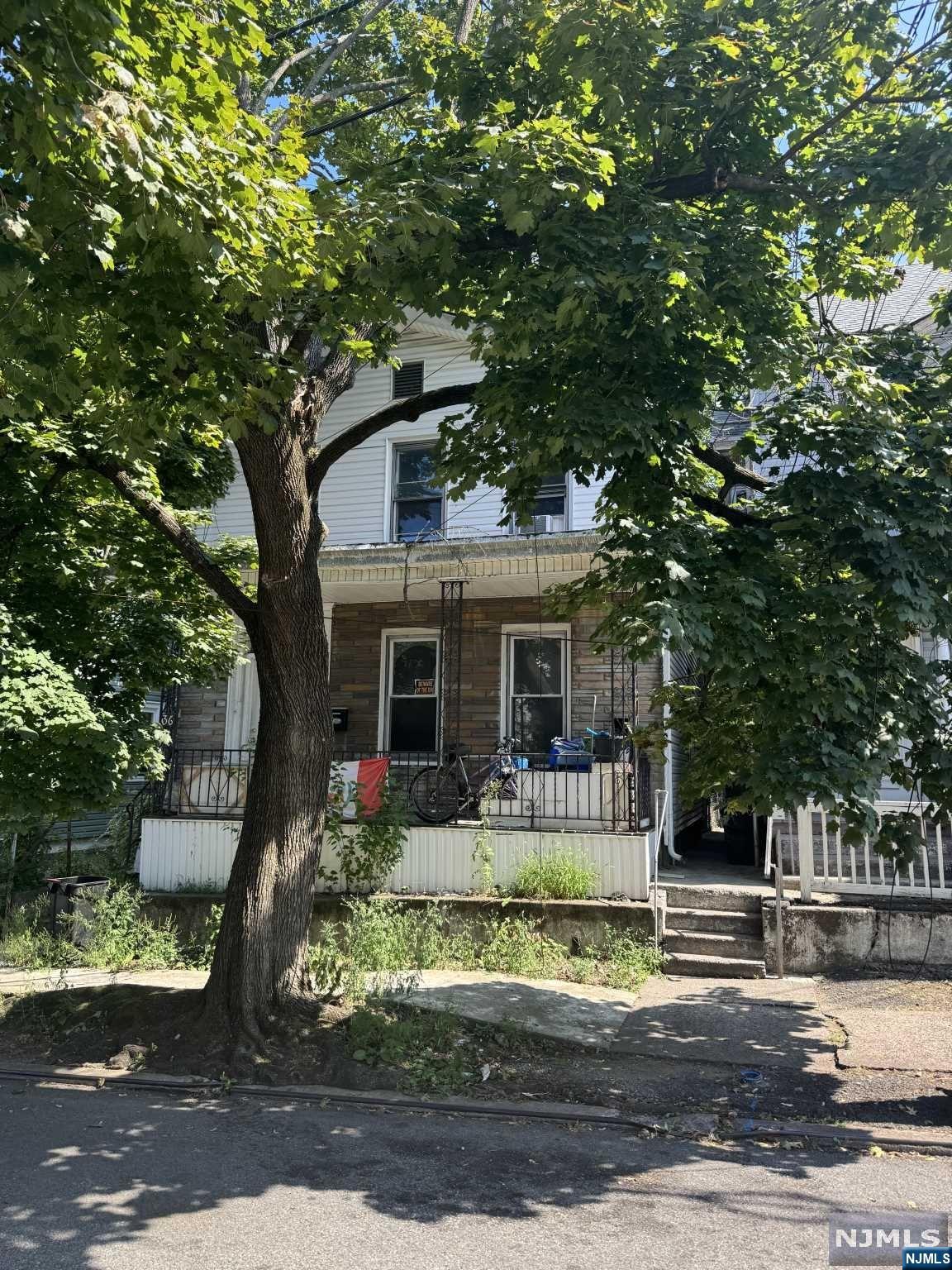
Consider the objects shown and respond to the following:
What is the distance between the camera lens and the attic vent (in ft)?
47.2

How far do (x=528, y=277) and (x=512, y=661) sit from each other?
25.5 ft

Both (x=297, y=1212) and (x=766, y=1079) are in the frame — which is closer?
(x=297, y=1212)

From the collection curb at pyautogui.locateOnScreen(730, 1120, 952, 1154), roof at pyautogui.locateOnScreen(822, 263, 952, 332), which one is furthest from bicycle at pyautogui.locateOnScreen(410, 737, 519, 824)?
roof at pyautogui.locateOnScreen(822, 263, 952, 332)

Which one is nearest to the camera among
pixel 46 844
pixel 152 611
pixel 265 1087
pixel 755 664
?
pixel 755 664

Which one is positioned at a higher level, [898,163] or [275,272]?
[898,163]

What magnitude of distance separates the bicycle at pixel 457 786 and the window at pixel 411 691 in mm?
1748

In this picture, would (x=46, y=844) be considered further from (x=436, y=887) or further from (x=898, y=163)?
(x=898, y=163)

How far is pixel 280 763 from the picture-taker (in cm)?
684

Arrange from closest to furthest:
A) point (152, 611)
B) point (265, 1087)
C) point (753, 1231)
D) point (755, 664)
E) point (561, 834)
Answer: point (753, 1231) → point (755, 664) → point (265, 1087) → point (152, 611) → point (561, 834)

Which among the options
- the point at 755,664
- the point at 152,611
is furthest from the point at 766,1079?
the point at 152,611

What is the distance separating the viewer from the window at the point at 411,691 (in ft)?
43.7

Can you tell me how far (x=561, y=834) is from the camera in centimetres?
976

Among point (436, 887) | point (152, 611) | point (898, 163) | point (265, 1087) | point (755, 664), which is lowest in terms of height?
point (265, 1087)

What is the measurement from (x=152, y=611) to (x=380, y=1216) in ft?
20.2
